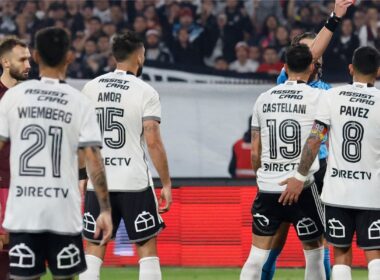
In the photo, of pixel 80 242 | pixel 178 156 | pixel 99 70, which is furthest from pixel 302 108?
pixel 99 70

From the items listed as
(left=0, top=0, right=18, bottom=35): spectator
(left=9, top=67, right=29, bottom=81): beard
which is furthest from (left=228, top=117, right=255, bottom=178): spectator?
(left=9, top=67, right=29, bottom=81): beard

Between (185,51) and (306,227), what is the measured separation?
9432mm

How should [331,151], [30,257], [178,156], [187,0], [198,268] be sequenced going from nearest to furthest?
[30,257]
[331,151]
[198,268]
[178,156]
[187,0]

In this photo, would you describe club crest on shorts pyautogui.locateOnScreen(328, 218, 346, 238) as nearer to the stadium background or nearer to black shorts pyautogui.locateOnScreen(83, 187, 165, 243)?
black shorts pyautogui.locateOnScreen(83, 187, 165, 243)

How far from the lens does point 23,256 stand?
7750 millimetres

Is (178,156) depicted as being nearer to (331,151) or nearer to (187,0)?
(187,0)

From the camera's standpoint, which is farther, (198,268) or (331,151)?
(198,268)

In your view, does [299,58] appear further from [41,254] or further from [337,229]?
[41,254]

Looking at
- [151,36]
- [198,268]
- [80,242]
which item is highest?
[80,242]

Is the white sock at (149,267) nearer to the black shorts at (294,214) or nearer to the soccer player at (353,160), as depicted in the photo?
the black shorts at (294,214)

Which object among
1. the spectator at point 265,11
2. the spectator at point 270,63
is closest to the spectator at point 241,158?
the spectator at point 270,63

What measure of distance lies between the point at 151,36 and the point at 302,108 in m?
9.68

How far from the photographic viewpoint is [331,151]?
9.61 meters

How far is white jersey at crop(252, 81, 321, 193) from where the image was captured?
993cm
